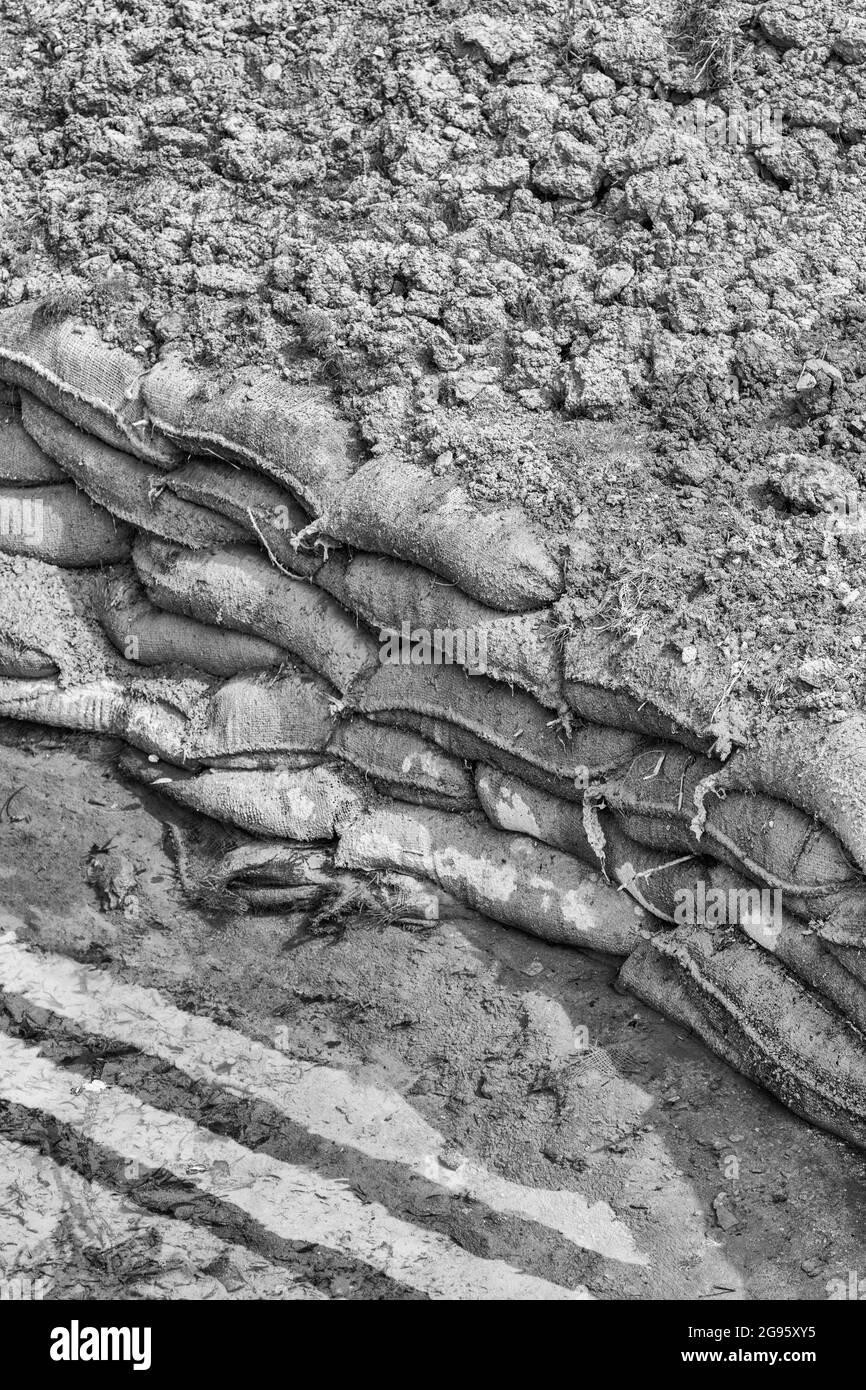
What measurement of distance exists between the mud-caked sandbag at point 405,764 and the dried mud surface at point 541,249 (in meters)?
0.78

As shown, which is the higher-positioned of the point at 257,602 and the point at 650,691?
the point at 257,602

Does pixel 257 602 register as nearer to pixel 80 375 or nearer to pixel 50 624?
pixel 50 624

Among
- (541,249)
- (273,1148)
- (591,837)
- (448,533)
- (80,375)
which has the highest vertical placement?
(541,249)

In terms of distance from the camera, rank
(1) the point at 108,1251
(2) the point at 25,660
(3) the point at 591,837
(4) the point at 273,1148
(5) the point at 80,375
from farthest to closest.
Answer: (2) the point at 25,660 < (5) the point at 80,375 < (3) the point at 591,837 < (4) the point at 273,1148 < (1) the point at 108,1251

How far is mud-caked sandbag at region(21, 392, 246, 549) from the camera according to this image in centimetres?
625

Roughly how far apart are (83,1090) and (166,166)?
3.92 meters

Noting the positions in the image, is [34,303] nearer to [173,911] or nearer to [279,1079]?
[173,911]

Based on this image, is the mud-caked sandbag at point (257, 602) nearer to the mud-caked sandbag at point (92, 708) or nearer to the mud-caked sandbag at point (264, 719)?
the mud-caked sandbag at point (264, 719)

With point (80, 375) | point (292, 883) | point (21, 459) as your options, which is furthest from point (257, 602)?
point (21, 459)

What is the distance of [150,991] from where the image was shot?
5.55m

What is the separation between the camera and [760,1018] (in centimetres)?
485

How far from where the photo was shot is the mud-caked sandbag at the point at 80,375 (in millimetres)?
6277

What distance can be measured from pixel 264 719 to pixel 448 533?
114cm

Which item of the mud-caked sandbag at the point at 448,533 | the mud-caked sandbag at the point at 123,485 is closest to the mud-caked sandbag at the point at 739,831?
the mud-caked sandbag at the point at 448,533
